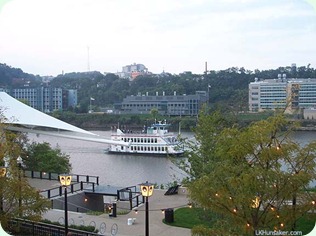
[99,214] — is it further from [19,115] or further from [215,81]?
[215,81]

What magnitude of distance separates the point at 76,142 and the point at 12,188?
25.3 m

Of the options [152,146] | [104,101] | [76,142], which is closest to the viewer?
[152,146]

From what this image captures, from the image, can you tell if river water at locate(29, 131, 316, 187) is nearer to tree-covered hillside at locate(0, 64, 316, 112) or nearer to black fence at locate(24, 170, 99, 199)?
black fence at locate(24, 170, 99, 199)

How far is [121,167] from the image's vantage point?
1938 cm

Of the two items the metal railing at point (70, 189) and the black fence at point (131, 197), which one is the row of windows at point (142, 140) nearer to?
the metal railing at point (70, 189)

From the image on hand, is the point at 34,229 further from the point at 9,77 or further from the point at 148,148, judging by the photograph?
the point at 9,77

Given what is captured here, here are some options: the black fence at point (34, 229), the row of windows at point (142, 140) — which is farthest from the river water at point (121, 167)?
the black fence at point (34, 229)

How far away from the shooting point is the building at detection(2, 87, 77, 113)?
5280cm

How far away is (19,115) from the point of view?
1272 centimetres

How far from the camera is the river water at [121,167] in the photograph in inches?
594

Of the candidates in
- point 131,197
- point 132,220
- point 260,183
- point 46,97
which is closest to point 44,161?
point 131,197

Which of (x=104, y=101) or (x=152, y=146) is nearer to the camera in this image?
(x=152, y=146)

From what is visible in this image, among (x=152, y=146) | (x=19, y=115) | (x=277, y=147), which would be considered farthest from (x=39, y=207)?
(x=152, y=146)

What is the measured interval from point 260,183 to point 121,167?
15599 mm
